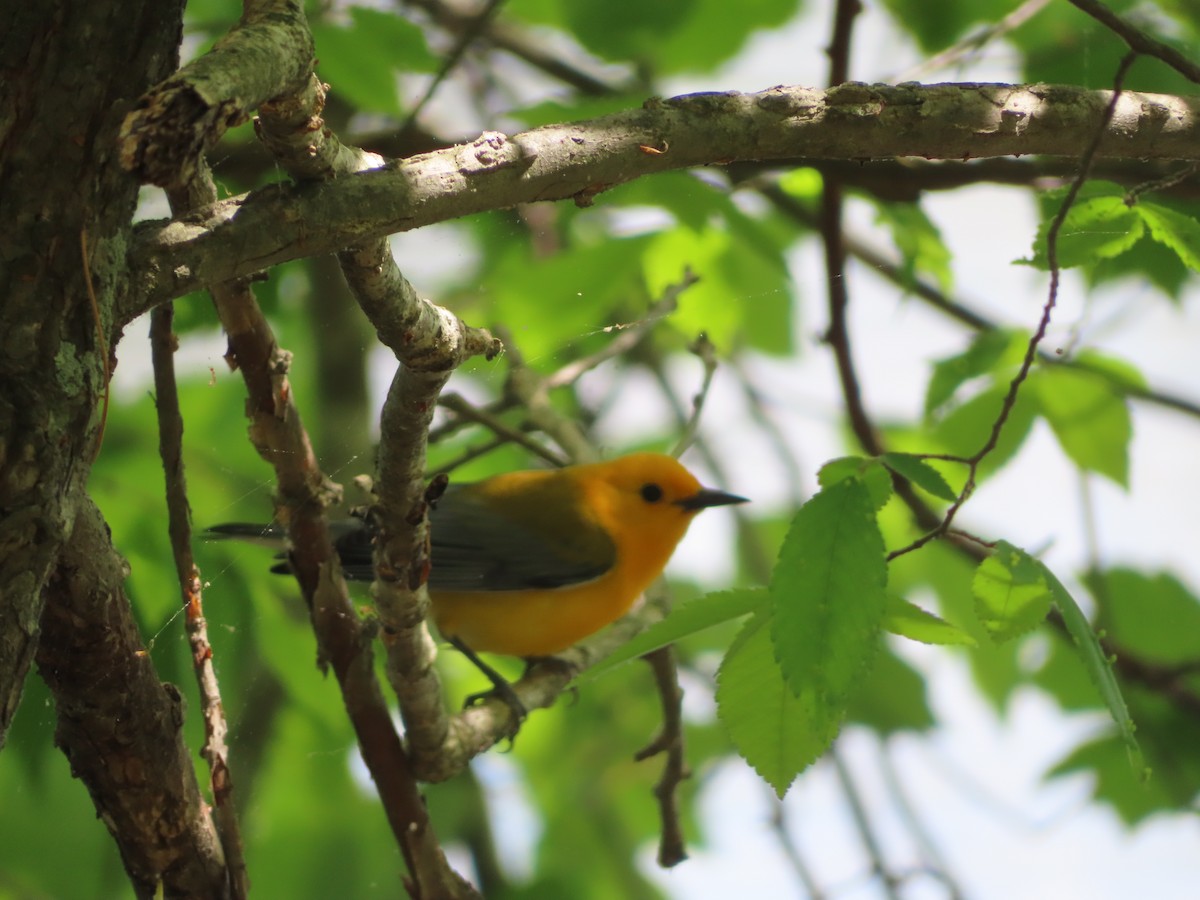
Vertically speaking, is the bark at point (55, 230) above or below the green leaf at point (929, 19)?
below

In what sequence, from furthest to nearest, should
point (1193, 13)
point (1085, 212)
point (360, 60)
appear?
point (1193, 13) < point (360, 60) < point (1085, 212)

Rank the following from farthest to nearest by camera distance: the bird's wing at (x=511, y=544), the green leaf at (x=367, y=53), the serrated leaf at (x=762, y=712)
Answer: the bird's wing at (x=511, y=544) → the green leaf at (x=367, y=53) → the serrated leaf at (x=762, y=712)

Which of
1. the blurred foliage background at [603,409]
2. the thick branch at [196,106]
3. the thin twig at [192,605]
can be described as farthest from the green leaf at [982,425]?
the thick branch at [196,106]

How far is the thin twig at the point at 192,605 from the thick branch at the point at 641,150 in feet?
2.79

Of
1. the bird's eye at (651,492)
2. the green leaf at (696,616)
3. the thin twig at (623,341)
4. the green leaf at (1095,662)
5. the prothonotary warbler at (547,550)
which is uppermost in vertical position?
the thin twig at (623,341)

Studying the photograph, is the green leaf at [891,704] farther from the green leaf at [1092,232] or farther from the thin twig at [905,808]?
the green leaf at [1092,232]

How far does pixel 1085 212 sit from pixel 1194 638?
339cm

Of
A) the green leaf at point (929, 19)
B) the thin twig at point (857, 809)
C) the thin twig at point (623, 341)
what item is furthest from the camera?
the thin twig at point (857, 809)

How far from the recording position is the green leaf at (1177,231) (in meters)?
2.03

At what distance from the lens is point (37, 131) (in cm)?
129

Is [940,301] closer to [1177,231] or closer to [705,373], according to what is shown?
[705,373]

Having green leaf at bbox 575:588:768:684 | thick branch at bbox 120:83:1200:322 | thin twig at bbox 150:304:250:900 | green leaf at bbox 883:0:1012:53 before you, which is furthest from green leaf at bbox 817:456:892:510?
green leaf at bbox 883:0:1012:53

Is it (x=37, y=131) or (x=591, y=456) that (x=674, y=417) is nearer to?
(x=591, y=456)

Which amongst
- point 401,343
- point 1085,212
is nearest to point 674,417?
point 1085,212
